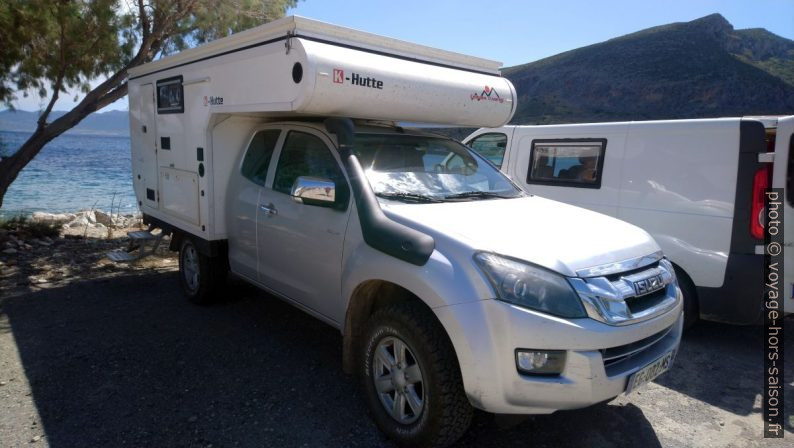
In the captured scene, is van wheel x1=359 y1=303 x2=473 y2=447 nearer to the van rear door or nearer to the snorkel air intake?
the snorkel air intake

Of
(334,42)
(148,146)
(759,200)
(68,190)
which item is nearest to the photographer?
(334,42)

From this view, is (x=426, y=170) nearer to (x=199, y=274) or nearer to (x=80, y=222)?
(x=199, y=274)

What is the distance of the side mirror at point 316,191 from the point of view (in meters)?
3.37

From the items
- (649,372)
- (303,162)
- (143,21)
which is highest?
(143,21)

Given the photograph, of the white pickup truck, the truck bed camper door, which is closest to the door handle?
the white pickup truck

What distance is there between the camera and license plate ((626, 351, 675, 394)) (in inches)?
105

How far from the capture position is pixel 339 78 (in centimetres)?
356

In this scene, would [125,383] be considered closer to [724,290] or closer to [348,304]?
[348,304]

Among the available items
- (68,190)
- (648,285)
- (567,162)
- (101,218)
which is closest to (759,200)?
(567,162)

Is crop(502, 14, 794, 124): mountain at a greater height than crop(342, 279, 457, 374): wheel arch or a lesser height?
greater

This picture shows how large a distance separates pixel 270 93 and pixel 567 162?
11.6 ft

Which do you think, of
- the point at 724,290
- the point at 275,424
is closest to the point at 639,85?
the point at 724,290

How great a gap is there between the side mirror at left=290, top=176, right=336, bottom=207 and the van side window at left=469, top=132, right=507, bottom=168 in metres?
3.53

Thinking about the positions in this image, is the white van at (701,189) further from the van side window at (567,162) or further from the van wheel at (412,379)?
A: the van wheel at (412,379)
